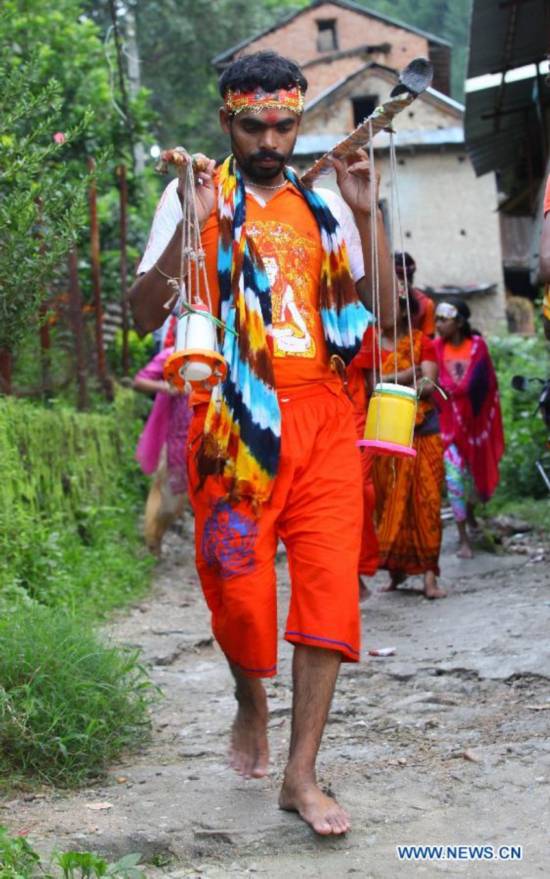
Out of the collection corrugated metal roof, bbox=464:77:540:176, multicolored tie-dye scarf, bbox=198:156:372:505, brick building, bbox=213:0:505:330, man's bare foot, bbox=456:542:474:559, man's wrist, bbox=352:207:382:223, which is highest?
brick building, bbox=213:0:505:330

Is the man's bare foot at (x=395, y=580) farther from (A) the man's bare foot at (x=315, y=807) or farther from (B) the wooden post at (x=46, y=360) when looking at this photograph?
(A) the man's bare foot at (x=315, y=807)

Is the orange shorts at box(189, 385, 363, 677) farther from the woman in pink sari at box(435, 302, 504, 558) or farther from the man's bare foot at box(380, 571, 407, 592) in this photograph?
the woman in pink sari at box(435, 302, 504, 558)

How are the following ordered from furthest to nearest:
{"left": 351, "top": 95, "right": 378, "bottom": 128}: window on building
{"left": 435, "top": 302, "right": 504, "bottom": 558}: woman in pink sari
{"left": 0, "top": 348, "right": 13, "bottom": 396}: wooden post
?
{"left": 351, "top": 95, "right": 378, "bottom": 128}: window on building
{"left": 435, "top": 302, "right": 504, "bottom": 558}: woman in pink sari
{"left": 0, "top": 348, "right": 13, "bottom": 396}: wooden post

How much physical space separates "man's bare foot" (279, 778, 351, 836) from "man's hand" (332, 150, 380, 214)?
1752mm

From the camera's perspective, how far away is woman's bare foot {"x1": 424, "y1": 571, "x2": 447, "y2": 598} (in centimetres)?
813

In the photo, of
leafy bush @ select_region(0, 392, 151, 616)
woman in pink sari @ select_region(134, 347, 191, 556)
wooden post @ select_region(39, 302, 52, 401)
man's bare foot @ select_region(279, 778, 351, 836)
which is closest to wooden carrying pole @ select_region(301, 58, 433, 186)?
man's bare foot @ select_region(279, 778, 351, 836)

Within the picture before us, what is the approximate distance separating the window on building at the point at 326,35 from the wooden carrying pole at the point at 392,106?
108 ft

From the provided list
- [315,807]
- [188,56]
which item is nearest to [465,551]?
[315,807]

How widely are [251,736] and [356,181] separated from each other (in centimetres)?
179

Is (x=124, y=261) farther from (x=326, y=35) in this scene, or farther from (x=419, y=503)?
(x=326, y=35)

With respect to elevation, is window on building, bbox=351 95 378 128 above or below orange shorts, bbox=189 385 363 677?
above

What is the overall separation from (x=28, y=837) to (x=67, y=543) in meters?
4.61

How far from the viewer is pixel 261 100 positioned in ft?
13.1

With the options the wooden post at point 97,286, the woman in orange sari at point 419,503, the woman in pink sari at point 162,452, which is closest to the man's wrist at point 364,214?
the woman in orange sari at point 419,503
